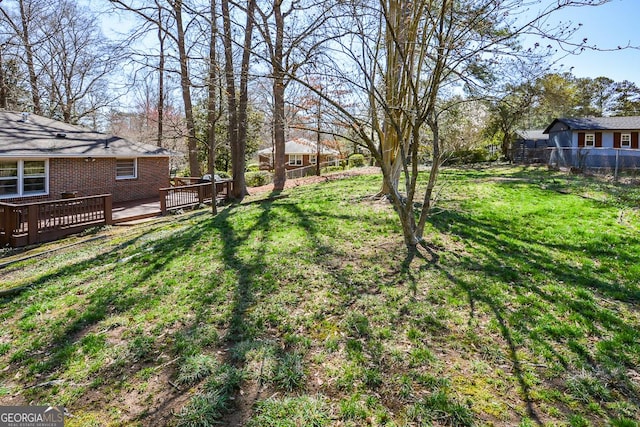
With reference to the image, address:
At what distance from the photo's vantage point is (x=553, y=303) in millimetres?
4383

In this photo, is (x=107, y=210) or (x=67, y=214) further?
(x=107, y=210)

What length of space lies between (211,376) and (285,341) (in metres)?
0.81

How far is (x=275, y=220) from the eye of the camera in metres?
8.17

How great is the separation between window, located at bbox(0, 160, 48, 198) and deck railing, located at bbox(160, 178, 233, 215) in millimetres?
4100

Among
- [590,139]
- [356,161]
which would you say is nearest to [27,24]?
[356,161]

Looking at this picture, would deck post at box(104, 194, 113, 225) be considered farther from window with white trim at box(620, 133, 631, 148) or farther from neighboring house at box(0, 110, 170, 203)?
window with white trim at box(620, 133, 631, 148)

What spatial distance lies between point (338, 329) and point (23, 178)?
13054 mm

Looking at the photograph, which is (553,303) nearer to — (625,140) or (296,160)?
(625,140)

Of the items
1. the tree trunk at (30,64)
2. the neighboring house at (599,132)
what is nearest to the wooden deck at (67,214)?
the tree trunk at (30,64)

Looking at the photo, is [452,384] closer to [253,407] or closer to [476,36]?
[253,407]

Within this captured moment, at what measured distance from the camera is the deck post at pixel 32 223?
9.34 metres

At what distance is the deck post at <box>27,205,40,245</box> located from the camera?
9.34 m

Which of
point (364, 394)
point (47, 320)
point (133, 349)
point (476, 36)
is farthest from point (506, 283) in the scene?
point (47, 320)

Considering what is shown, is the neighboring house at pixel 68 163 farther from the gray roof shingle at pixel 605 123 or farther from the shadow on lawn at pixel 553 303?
the gray roof shingle at pixel 605 123
